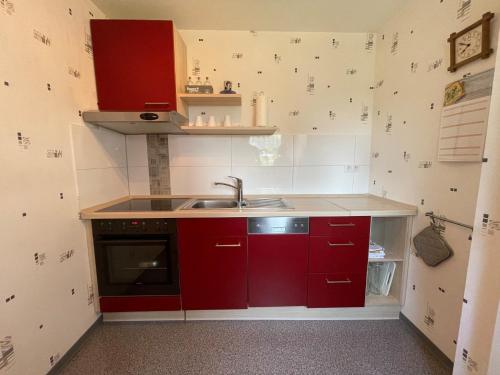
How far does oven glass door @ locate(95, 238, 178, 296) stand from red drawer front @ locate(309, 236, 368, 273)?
100 centimetres

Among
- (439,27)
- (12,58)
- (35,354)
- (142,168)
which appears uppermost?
(439,27)

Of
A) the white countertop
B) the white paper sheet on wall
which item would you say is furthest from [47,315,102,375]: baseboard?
the white paper sheet on wall

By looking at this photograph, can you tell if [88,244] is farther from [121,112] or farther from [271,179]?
[271,179]

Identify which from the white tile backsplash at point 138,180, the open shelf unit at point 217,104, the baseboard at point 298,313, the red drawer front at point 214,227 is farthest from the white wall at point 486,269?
the white tile backsplash at point 138,180

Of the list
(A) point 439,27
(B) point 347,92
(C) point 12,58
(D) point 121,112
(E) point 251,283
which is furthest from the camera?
(B) point 347,92

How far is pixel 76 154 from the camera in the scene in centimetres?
142

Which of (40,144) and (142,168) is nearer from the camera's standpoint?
(40,144)

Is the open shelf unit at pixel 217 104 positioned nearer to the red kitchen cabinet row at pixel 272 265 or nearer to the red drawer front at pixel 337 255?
the red kitchen cabinet row at pixel 272 265

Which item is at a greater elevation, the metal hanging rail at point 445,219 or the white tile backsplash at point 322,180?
the white tile backsplash at point 322,180

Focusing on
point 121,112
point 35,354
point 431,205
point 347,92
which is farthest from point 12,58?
point 431,205

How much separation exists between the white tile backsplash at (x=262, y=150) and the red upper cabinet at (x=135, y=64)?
0.66 m

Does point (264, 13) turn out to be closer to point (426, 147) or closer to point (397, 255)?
point (426, 147)

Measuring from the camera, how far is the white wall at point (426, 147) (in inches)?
47.6

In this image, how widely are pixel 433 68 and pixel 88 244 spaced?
2539 millimetres
